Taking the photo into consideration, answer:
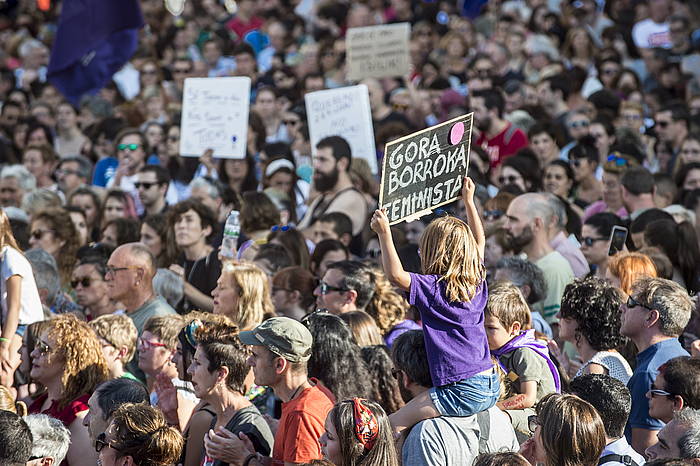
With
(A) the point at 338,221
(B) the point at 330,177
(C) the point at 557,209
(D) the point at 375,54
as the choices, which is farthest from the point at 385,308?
(D) the point at 375,54

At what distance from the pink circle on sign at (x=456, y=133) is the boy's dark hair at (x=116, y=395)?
6.27ft

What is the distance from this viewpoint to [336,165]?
10.4 meters

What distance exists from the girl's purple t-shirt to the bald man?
10.5 feet

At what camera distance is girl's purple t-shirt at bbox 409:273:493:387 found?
485cm

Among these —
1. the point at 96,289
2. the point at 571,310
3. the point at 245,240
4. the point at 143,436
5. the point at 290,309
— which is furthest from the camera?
the point at 245,240

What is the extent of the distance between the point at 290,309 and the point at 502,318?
7.25ft

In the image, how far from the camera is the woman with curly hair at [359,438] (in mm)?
4352

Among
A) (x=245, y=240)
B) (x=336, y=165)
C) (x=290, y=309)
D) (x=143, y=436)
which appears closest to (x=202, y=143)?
(x=336, y=165)

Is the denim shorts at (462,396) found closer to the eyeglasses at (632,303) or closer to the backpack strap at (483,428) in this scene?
the backpack strap at (483,428)

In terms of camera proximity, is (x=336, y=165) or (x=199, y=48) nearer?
(x=336, y=165)

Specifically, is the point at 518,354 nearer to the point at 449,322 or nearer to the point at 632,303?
the point at 632,303

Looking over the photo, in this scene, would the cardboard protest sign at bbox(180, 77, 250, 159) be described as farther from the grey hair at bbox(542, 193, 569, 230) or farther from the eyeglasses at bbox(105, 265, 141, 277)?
the grey hair at bbox(542, 193, 569, 230)

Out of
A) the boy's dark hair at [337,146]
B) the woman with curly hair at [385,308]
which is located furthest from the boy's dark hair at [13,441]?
the boy's dark hair at [337,146]

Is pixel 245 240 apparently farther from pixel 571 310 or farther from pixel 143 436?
pixel 143 436
